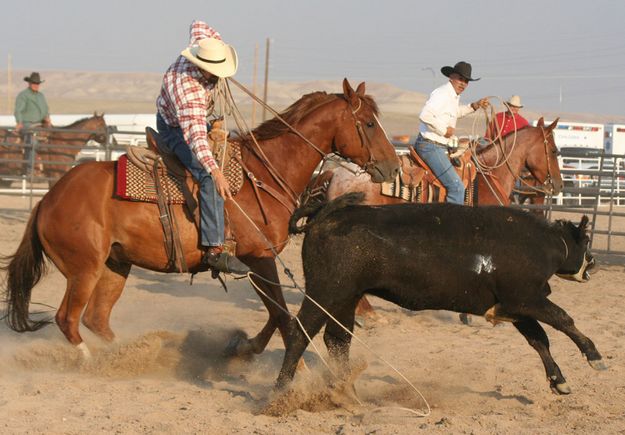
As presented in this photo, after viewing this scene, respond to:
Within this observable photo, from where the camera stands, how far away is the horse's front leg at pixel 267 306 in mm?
6215

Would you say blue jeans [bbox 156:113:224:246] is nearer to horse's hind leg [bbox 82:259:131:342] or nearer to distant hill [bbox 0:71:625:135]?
horse's hind leg [bbox 82:259:131:342]

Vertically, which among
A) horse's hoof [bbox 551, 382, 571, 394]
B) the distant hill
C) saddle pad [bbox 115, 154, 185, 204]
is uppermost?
the distant hill

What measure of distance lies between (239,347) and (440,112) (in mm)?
3253

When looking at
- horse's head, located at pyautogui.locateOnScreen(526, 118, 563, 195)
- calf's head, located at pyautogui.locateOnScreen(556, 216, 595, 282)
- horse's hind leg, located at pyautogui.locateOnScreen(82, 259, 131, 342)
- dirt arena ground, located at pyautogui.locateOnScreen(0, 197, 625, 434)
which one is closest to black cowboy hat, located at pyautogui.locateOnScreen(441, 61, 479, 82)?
horse's head, located at pyautogui.locateOnScreen(526, 118, 563, 195)

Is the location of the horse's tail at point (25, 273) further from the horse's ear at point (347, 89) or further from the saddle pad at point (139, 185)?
the horse's ear at point (347, 89)

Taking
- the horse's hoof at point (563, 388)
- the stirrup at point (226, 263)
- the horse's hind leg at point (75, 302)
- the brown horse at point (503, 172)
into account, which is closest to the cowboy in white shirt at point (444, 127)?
the brown horse at point (503, 172)

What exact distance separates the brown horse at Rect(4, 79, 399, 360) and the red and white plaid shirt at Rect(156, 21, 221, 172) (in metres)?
0.54

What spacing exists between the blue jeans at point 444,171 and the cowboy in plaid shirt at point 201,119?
275 centimetres

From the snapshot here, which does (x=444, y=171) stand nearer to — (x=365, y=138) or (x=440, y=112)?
(x=440, y=112)

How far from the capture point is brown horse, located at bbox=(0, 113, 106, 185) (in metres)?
15.9

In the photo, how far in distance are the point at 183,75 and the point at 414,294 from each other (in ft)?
7.55

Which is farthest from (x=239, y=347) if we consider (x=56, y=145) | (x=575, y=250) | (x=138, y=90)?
(x=138, y=90)

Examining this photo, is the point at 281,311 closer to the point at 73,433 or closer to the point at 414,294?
the point at 414,294

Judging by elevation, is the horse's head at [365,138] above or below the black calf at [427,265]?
above
